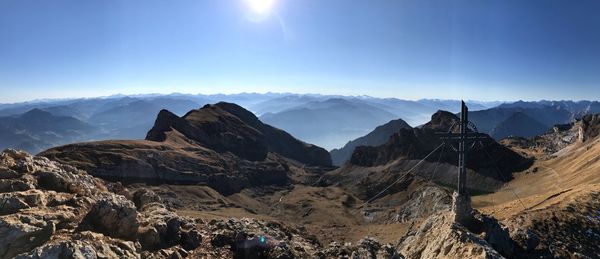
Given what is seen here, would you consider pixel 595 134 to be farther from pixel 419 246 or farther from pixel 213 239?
pixel 213 239

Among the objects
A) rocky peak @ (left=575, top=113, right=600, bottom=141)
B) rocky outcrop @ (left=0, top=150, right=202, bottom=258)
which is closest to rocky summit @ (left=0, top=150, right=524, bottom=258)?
rocky outcrop @ (left=0, top=150, right=202, bottom=258)

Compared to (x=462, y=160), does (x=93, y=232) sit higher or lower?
lower

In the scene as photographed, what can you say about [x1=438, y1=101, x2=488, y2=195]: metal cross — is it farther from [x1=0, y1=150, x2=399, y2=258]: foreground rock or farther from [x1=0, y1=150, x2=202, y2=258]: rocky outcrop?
[x1=0, y1=150, x2=202, y2=258]: rocky outcrop

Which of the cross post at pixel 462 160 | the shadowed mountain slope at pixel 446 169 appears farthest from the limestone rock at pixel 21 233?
the shadowed mountain slope at pixel 446 169

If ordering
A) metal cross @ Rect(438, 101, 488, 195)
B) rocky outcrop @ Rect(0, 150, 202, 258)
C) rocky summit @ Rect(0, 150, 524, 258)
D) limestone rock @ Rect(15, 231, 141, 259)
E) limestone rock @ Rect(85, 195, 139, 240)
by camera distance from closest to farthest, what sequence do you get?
limestone rock @ Rect(15, 231, 141, 259), rocky outcrop @ Rect(0, 150, 202, 258), rocky summit @ Rect(0, 150, 524, 258), limestone rock @ Rect(85, 195, 139, 240), metal cross @ Rect(438, 101, 488, 195)

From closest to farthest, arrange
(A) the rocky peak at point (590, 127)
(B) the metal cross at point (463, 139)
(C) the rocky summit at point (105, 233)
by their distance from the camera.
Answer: (C) the rocky summit at point (105, 233) → (B) the metal cross at point (463, 139) → (A) the rocky peak at point (590, 127)

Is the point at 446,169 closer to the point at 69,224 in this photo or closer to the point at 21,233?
the point at 69,224

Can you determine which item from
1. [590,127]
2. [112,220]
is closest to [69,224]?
[112,220]

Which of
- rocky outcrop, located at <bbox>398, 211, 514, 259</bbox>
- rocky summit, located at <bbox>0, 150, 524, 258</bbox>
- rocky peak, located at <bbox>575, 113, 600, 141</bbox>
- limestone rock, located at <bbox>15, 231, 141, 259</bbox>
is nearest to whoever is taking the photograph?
limestone rock, located at <bbox>15, 231, 141, 259</bbox>

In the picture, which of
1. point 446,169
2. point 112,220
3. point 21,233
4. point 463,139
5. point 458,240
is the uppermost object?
point 463,139

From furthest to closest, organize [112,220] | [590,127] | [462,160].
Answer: [590,127], [462,160], [112,220]

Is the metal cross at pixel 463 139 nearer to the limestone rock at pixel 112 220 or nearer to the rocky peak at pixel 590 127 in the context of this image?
the limestone rock at pixel 112 220

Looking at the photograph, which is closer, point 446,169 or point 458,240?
point 458,240
